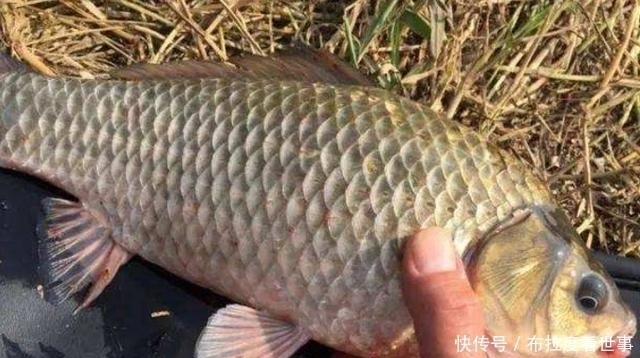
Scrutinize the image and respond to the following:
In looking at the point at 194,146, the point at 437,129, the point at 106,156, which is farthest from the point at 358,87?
the point at 106,156

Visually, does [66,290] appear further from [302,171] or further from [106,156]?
[302,171]

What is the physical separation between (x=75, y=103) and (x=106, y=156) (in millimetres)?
142

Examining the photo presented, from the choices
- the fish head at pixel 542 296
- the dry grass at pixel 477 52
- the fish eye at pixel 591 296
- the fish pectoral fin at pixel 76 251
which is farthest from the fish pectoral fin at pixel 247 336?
the dry grass at pixel 477 52

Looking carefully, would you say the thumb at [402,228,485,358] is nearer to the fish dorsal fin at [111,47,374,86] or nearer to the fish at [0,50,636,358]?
the fish at [0,50,636,358]

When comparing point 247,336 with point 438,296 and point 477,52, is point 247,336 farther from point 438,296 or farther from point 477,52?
point 477,52

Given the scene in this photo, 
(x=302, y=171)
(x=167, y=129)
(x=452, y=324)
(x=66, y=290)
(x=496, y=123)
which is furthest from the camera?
(x=496, y=123)

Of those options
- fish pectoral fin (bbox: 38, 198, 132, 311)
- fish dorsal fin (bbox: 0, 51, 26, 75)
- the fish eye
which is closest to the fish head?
the fish eye

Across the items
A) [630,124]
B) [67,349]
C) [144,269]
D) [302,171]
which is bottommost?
[67,349]

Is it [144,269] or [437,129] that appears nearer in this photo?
[437,129]

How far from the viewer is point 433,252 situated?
149cm

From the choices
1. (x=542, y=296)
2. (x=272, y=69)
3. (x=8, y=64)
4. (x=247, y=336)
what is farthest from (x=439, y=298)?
(x=8, y=64)

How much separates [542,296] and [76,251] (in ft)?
3.22

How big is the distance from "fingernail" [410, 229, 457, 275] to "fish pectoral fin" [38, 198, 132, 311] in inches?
27.6

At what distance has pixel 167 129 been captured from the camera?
1.77m
